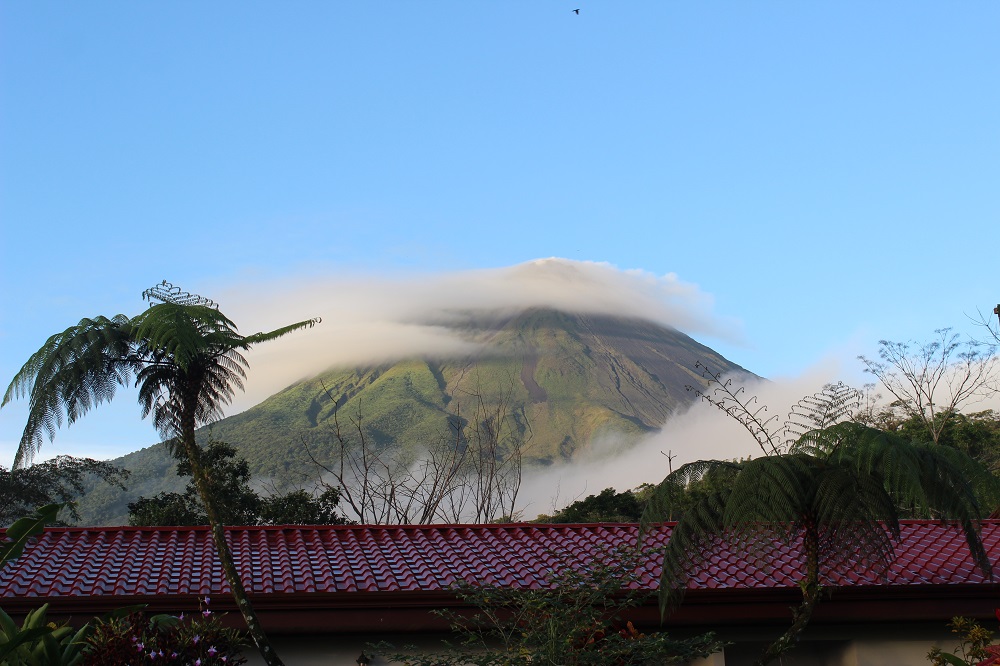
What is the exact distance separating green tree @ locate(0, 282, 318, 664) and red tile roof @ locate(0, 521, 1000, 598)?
6.12ft

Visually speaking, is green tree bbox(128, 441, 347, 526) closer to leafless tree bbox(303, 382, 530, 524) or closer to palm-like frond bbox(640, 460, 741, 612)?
leafless tree bbox(303, 382, 530, 524)

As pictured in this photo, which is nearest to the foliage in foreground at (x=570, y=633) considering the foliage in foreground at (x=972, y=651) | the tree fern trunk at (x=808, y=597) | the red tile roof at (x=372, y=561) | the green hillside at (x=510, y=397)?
the tree fern trunk at (x=808, y=597)

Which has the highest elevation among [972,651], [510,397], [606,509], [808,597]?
[510,397]

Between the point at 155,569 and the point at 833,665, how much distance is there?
790 centimetres

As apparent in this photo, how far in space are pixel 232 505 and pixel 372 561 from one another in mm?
19603

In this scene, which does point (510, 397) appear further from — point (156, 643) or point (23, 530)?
point (156, 643)

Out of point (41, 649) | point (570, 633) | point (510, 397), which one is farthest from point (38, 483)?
point (510, 397)

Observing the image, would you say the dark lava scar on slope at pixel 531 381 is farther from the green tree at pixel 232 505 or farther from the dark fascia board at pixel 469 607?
the dark fascia board at pixel 469 607

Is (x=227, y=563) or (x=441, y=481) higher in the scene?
(x=441, y=481)

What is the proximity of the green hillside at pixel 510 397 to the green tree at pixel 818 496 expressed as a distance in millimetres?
76936

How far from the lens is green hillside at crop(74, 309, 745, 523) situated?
342 feet

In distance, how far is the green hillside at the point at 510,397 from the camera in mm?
104188

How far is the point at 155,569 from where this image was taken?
1187 cm

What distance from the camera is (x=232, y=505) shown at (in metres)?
30.9
